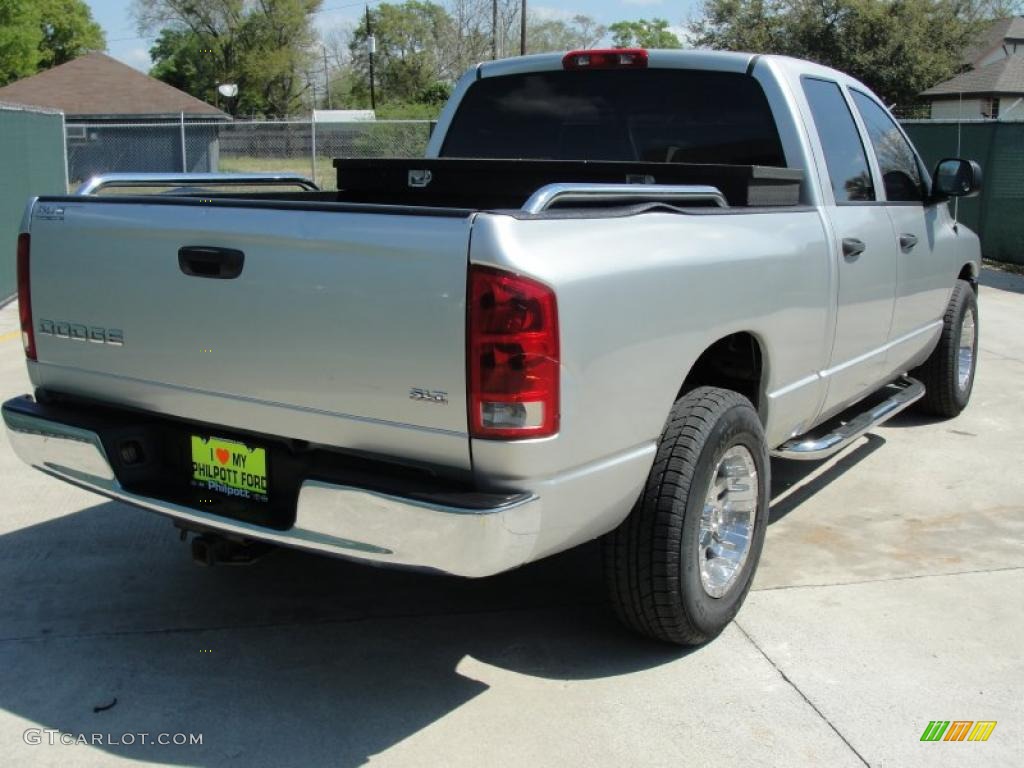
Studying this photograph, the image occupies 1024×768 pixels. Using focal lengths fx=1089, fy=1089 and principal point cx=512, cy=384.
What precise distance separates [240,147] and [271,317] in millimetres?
22899

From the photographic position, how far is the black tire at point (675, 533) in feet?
11.2

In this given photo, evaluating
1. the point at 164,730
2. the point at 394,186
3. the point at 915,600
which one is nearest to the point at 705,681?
the point at 915,600

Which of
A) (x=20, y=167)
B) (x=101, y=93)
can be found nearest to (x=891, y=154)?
(x=20, y=167)

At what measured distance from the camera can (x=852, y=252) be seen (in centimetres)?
453

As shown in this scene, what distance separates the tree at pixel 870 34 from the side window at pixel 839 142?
4251 centimetres

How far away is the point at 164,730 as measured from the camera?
3252 mm

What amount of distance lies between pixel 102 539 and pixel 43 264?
1.62m

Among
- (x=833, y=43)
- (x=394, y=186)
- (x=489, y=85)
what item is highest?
(x=833, y=43)

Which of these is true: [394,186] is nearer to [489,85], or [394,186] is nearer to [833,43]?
[489,85]

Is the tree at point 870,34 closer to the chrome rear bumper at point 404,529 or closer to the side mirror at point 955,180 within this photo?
the side mirror at point 955,180

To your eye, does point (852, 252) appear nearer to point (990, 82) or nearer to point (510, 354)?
point (510, 354)

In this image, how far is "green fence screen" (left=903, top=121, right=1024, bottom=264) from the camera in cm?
1488

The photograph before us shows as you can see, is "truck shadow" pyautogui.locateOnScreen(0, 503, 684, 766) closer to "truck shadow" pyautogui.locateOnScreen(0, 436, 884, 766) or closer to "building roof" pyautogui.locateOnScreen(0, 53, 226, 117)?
"truck shadow" pyautogui.locateOnScreen(0, 436, 884, 766)

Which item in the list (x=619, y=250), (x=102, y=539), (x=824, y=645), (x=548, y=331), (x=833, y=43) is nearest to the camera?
(x=548, y=331)
